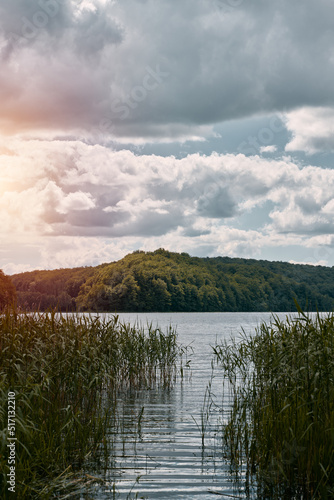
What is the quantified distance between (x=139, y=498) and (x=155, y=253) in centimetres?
11665

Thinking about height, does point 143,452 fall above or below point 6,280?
below

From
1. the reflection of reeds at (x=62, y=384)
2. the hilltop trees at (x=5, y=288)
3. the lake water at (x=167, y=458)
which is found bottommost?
the lake water at (x=167, y=458)

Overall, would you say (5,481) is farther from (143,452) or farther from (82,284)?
(82,284)

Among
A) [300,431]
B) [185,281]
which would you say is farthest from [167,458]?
[185,281]

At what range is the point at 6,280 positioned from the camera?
190 ft

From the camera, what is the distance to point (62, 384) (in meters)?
9.91

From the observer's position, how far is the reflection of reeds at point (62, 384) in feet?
21.1

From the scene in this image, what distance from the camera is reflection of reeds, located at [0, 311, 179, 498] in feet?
21.1

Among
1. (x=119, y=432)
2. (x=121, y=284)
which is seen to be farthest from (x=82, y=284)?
(x=119, y=432)

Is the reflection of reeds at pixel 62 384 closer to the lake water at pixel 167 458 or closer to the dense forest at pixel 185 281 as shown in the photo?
the lake water at pixel 167 458

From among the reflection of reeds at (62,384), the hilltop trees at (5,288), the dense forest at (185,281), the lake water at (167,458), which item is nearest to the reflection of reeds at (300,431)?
the lake water at (167,458)

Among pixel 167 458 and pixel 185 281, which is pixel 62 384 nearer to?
pixel 167 458

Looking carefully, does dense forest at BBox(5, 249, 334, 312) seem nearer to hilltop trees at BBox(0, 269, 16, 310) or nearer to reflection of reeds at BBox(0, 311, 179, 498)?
hilltop trees at BBox(0, 269, 16, 310)

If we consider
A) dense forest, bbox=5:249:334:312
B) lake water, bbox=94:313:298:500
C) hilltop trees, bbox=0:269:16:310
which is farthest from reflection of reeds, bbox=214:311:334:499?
dense forest, bbox=5:249:334:312
